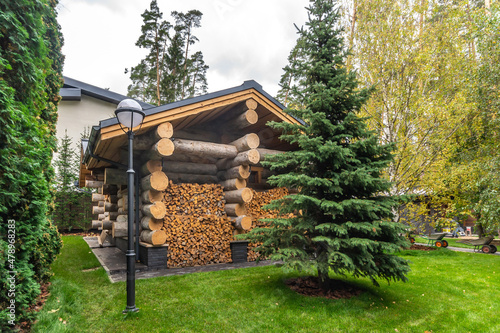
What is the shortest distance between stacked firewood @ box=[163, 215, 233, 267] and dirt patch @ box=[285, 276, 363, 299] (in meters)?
2.33

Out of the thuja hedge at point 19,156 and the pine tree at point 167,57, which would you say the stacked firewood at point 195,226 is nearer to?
the thuja hedge at point 19,156

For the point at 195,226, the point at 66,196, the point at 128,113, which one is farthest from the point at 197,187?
the point at 66,196

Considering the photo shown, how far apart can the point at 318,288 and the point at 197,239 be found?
318 cm

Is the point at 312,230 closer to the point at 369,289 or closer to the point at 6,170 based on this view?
the point at 369,289

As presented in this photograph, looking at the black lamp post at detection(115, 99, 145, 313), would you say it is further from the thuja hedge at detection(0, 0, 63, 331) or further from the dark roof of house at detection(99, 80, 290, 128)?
the dark roof of house at detection(99, 80, 290, 128)

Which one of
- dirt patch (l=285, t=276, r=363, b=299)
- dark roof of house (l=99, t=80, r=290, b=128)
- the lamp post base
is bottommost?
dirt patch (l=285, t=276, r=363, b=299)

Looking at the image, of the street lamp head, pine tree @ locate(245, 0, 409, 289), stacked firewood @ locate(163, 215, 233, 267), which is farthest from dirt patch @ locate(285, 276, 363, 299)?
the street lamp head

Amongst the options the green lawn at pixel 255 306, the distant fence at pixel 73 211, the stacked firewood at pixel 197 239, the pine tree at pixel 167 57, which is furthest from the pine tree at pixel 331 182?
the pine tree at pixel 167 57

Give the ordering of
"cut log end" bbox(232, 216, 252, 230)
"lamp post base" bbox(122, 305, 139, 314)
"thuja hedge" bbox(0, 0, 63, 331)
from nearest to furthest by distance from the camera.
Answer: "thuja hedge" bbox(0, 0, 63, 331) → "lamp post base" bbox(122, 305, 139, 314) → "cut log end" bbox(232, 216, 252, 230)

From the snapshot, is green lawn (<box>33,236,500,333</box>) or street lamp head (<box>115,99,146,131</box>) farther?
street lamp head (<box>115,99,146,131</box>)

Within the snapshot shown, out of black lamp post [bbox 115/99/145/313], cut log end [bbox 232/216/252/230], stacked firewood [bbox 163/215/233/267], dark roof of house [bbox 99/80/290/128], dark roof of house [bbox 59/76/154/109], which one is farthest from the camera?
dark roof of house [bbox 59/76/154/109]

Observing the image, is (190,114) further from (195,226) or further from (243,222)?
(243,222)

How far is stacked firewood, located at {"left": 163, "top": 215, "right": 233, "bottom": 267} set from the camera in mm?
6262

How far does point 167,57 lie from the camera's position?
59.3ft
